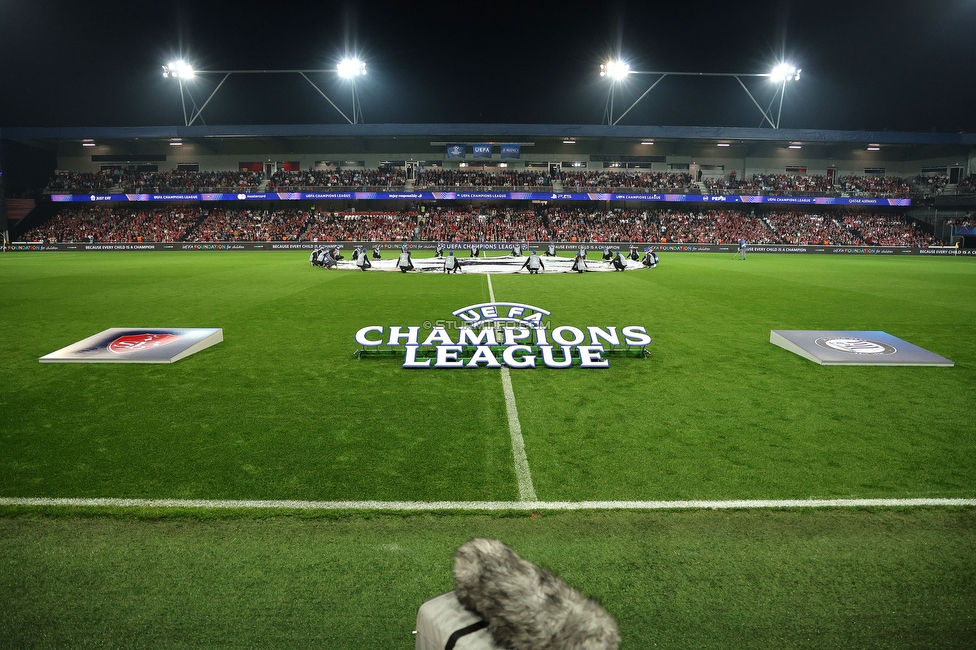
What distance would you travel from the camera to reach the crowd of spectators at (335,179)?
5382 centimetres

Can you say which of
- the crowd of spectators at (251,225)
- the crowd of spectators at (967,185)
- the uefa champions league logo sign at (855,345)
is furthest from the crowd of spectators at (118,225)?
the crowd of spectators at (967,185)

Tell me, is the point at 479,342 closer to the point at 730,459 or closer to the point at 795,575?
the point at 730,459

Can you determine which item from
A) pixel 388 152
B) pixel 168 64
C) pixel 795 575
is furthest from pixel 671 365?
pixel 388 152

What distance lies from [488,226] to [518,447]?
47539 millimetres

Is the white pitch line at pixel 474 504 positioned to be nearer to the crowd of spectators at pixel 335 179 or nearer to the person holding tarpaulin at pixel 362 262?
the person holding tarpaulin at pixel 362 262

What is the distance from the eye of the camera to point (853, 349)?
965 centimetres

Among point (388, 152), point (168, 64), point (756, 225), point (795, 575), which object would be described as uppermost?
point (168, 64)

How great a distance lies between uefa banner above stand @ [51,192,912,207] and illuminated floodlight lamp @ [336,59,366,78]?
35.4 feet

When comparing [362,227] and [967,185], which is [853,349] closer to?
[362,227]

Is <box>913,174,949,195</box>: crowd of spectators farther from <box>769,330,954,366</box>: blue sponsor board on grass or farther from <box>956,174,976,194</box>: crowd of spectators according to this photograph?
<box>769,330,954,366</box>: blue sponsor board on grass

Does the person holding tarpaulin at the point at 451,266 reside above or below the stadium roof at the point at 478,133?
below

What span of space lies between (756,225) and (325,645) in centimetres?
5840

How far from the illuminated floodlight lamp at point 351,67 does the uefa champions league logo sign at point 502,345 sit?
40.5m

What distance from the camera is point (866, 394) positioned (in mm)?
7617
